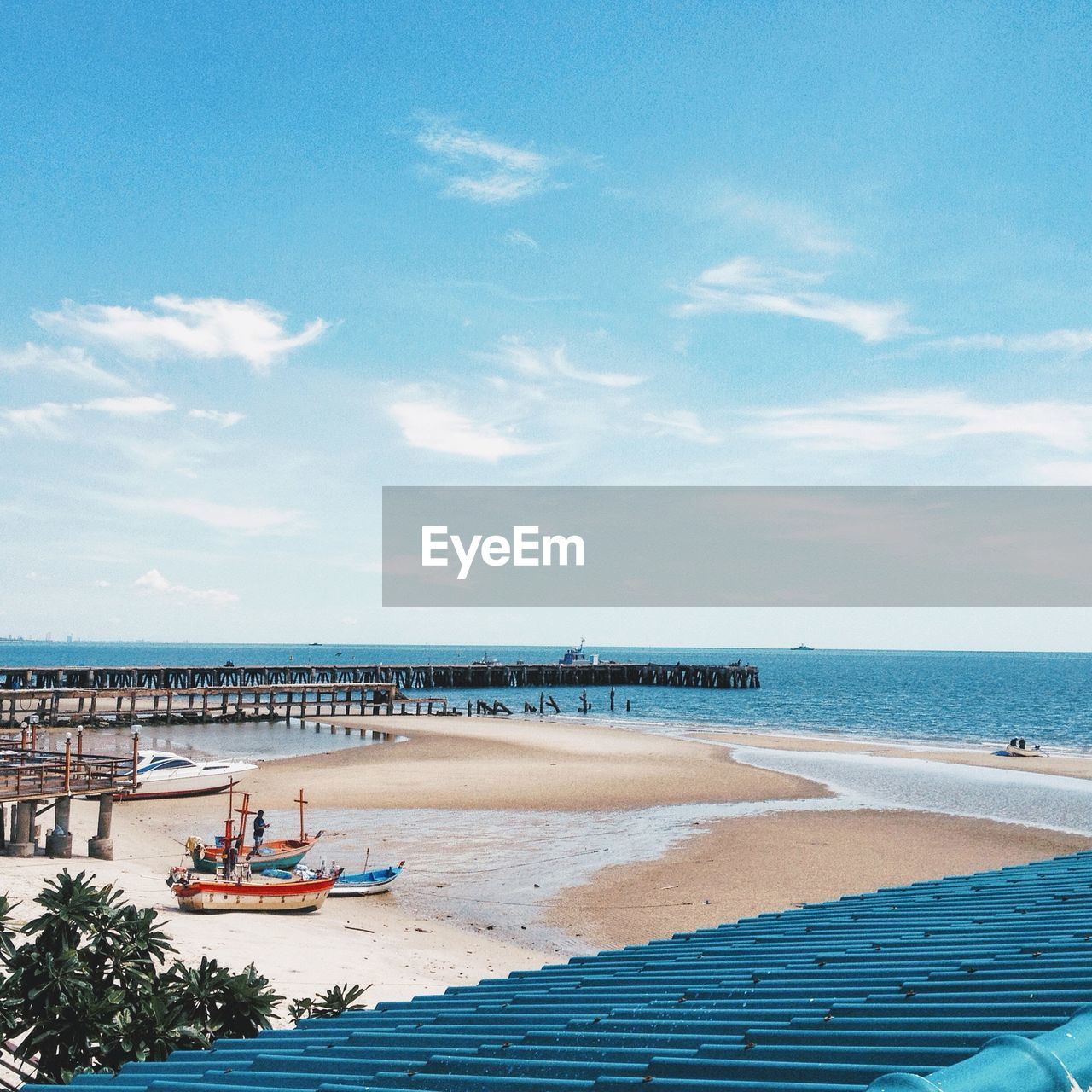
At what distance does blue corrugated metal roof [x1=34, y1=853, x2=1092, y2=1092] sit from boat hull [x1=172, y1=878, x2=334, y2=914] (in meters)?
11.9

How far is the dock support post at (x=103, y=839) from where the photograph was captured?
23.0 m

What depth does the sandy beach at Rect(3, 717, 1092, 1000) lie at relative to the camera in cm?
1716

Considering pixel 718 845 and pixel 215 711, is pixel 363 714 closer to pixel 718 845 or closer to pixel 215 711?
pixel 215 711

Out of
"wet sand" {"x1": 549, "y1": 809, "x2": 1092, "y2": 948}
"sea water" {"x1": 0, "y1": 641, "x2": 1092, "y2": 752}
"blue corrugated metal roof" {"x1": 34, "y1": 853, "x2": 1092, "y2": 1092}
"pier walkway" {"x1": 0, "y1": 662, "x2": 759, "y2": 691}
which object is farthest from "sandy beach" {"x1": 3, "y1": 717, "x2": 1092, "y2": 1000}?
"pier walkway" {"x1": 0, "y1": 662, "x2": 759, "y2": 691}

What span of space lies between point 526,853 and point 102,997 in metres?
18.7

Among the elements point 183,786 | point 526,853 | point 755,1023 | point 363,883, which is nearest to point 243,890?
point 363,883

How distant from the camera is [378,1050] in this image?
227 inches

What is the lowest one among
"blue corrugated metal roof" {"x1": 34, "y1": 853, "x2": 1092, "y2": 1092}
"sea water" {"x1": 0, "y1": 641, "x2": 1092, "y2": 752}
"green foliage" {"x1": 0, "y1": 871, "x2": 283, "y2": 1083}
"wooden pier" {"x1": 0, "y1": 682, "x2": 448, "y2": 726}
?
"sea water" {"x1": 0, "y1": 641, "x2": 1092, "y2": 752}

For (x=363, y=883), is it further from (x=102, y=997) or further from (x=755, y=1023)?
(x=755, y=1023)

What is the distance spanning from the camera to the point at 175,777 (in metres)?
35.0

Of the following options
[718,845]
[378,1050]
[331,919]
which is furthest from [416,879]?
[378,1050]

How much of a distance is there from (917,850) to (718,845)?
17.6 feet

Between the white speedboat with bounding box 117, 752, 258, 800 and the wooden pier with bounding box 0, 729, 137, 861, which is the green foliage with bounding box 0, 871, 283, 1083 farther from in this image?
the white speedboat with bounding box 117, 752, 258, 800

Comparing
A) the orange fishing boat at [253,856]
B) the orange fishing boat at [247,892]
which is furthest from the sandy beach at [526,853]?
the orange fishing boat at [253,856]
